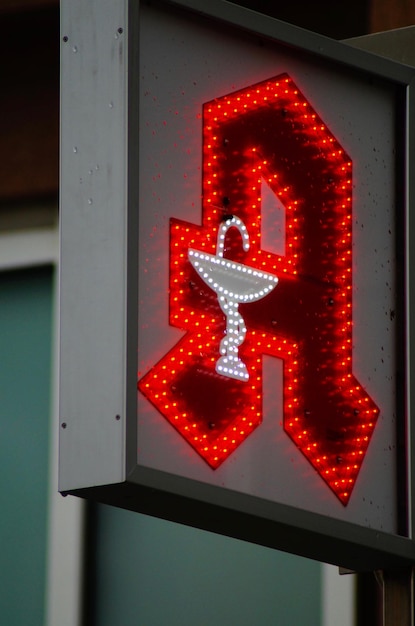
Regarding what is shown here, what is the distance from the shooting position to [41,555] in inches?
324

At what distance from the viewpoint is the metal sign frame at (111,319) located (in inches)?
176

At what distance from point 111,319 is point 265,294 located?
0.57m

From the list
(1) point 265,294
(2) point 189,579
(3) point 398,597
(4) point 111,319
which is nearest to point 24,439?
(2) point 189,579

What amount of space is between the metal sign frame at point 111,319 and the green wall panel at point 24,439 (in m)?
3.36

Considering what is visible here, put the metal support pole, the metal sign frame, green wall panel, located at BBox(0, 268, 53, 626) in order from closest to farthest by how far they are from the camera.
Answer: the metal sign frame → the metal support pole → green wall panel, located at BBox(0, 268, 53, 626)

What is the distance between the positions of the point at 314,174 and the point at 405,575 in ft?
3.82

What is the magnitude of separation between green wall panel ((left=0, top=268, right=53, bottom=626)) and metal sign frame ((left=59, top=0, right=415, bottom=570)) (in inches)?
132

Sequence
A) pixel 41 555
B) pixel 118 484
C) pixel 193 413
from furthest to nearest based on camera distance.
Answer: pixel 41 555 → pixel 193 413 → pixel 118 484

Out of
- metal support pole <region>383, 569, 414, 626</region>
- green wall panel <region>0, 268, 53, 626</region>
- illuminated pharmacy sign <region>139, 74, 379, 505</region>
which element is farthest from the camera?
green wall panel <region>0, 268, 53, 626</region>

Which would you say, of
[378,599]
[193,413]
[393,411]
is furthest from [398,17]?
[193,413]

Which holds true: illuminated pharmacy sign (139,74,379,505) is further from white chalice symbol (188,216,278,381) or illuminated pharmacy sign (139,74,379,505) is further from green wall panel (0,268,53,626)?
→ green wall panel (0,268,53,626)

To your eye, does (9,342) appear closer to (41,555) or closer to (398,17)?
(41,555)

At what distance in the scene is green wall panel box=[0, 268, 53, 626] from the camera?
825 centimetres

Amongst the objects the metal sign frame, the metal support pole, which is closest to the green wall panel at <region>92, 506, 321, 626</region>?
the metal support pole
